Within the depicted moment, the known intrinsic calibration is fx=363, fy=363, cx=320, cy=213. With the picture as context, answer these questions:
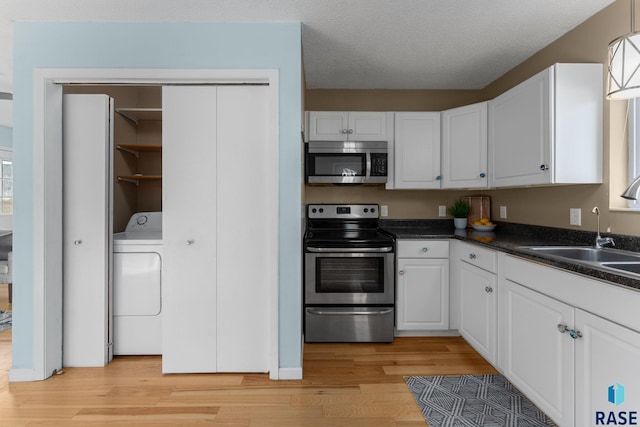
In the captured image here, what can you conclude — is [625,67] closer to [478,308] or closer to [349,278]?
[478,308]

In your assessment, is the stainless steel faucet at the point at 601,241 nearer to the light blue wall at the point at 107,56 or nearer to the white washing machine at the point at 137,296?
the light blue wall at the point at 107,56

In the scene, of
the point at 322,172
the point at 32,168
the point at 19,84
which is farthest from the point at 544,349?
the point at 19,84

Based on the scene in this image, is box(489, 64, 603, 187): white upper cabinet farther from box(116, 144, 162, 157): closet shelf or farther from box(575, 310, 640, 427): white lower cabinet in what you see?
box(116, 144, 162, 157): closet shelf

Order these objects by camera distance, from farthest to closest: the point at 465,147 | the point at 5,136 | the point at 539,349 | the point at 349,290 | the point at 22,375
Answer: the point at 5,136 < the point at 465,147 < the point at 349,290 < the point at 22,375 < the point at 539,349

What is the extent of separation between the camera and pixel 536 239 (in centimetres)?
277

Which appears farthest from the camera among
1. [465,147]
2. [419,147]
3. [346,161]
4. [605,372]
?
[419,147]

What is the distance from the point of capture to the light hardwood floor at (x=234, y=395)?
6.43 ft

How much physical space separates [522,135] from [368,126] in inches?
54.1

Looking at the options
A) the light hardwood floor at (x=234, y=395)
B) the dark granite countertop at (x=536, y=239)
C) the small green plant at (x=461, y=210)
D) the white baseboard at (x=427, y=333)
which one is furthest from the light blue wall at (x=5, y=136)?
the small green plant at (x=461, y=210)

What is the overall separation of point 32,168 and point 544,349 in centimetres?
321

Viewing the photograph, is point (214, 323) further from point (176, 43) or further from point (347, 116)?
point (347, 116)

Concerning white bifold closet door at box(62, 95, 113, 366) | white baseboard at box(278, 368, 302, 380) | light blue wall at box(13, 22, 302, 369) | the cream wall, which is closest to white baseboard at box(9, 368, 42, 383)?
light blue wall at box(13, 22, 302, 369)

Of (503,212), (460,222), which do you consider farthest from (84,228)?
(503,212)

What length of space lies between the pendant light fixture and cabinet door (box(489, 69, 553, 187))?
50 centimetres
